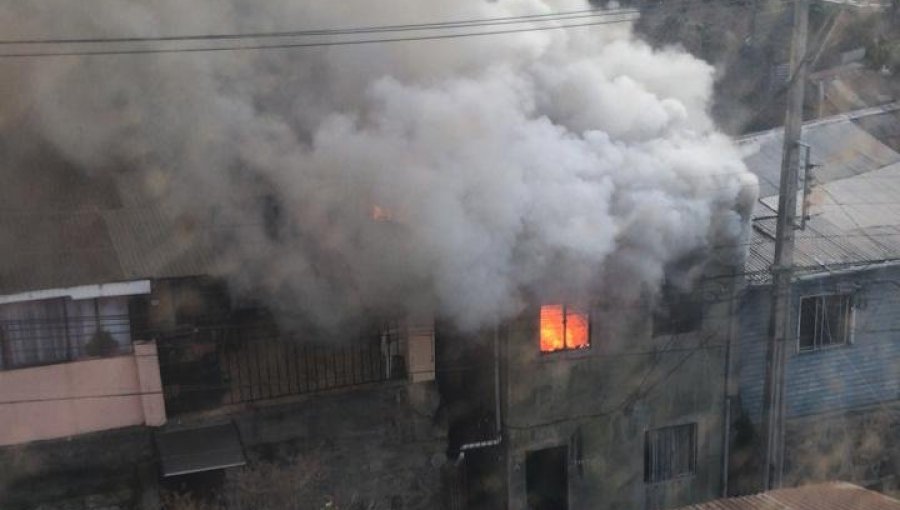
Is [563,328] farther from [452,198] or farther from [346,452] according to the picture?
[346,452]

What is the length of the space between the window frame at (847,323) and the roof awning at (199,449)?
366 inches

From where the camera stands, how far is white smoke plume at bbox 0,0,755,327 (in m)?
10.7

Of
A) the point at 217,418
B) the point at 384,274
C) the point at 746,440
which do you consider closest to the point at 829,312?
the point at 746,440

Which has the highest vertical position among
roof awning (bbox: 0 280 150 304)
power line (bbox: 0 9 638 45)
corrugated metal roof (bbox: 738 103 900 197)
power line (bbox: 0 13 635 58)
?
power line (bbox: 0 9 638 45)

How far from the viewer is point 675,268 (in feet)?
39.9

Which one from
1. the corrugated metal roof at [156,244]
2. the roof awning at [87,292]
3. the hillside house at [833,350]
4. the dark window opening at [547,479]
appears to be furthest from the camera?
the hillside house at [833,350]

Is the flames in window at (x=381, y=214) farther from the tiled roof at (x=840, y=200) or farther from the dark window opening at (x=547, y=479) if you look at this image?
the tiled roof at (x=840, y=200)

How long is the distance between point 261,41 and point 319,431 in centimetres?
582


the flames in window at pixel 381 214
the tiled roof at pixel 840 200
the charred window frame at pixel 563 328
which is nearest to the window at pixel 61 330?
the flames in window at pixel 381 214

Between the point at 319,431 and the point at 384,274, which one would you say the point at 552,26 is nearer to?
the point at 384,274

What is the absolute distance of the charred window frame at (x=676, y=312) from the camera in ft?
40.4

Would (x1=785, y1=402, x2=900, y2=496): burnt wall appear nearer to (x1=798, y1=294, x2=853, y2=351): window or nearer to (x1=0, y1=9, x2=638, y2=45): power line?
(x1=798, y1=294, x2=853, y2=351): window

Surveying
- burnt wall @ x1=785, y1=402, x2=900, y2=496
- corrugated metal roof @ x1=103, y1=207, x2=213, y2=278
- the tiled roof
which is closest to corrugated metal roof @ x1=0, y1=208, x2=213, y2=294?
corrugated metal roof @ x1=103, y1=207, x2=213, y2=278

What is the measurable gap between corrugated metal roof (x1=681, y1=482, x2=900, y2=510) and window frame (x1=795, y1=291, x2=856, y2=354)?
16.9ft
